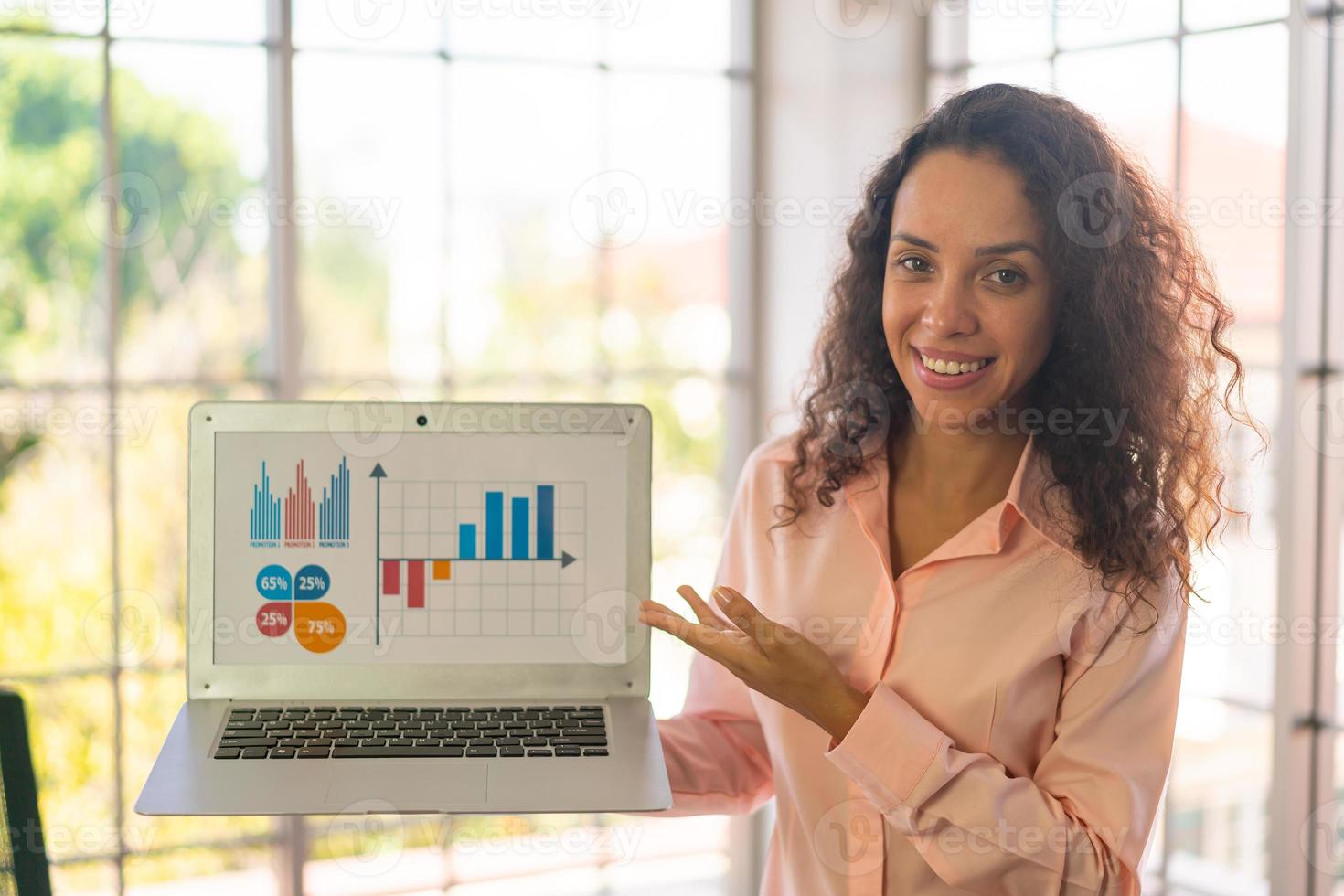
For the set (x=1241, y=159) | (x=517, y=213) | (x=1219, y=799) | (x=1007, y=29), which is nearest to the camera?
(x=1241, y=159)

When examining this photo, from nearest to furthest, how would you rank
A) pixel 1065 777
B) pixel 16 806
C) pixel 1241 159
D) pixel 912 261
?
pixel 16 806 → pixel 1065 777 → pixel 912 261 → pixel 1241 159

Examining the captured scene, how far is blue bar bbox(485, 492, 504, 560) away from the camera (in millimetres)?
1606

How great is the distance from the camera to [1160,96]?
2.40 meters

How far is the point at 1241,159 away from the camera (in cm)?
225

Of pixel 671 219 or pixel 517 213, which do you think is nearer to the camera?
pixel 517 213

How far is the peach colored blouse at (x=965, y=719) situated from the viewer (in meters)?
1.30

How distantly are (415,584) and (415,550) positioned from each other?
0.14 ft

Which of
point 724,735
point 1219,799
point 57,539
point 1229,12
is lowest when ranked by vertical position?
point 1219,799

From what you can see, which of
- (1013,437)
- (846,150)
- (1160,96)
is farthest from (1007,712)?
(846,150)

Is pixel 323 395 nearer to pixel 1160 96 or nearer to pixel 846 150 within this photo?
pixel 846 150

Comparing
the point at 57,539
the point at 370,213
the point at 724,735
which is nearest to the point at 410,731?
the point at 724,735

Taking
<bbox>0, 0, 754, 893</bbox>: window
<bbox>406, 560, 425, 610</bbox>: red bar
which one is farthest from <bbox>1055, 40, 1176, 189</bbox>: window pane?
<bbox>406, 560, 425, 610</bbox>: red bar

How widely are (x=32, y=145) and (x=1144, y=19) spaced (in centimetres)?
221

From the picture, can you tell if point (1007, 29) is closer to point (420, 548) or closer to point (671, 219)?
point (671, 219)
